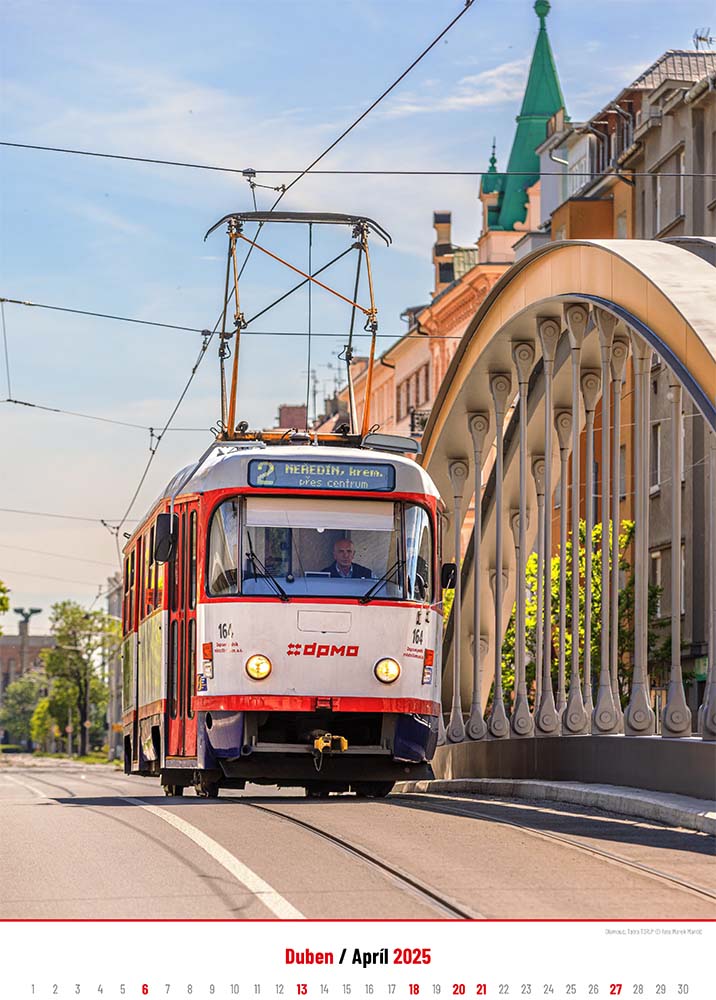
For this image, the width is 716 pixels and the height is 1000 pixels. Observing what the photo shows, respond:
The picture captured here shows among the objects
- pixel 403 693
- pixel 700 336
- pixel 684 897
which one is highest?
pixel 700 336

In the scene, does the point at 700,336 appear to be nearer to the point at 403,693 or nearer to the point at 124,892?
the point at 403,693

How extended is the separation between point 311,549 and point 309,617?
0.63 meters

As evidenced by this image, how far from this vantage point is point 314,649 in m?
17.9

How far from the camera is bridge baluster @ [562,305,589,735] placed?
2167cm

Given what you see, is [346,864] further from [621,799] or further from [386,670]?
[386,670]

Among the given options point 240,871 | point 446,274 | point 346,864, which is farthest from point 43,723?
point 240,871

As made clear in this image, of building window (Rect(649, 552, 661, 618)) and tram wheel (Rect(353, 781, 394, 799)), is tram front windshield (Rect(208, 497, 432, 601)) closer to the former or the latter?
tram wheel (Rect(353, 781, 394, 799))

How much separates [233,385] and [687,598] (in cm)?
2431

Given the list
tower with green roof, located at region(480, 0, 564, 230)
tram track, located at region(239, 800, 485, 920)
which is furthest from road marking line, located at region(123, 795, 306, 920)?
tower with green roof, located at region(480, 0, 564, 230)

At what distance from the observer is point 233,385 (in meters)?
20.1

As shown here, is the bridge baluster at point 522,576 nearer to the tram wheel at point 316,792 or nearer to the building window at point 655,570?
the tram wheel at point 316,792
